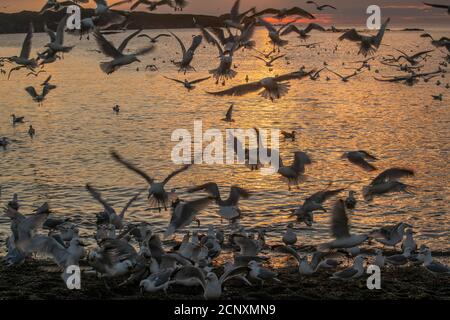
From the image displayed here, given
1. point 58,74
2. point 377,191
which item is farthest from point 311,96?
point 377,191

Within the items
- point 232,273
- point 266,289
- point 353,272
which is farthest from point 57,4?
point 353,272

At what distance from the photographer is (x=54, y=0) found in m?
20.4

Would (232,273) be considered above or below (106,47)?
below

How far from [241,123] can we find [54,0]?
1976 centimetres

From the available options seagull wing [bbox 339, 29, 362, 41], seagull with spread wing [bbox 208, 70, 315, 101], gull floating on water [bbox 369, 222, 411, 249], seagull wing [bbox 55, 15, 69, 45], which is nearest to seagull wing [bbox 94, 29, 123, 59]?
seagull wing [bbox 55, 15, 69, 45]

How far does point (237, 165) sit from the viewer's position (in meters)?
26.8

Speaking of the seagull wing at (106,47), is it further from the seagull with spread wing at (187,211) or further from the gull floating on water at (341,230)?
the gull floating on water at (341,230)

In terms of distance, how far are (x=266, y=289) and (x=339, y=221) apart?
6.51 feet

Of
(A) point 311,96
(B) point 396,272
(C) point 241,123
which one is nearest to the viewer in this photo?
(B) point 396,272

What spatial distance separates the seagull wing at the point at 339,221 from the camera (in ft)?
42.9

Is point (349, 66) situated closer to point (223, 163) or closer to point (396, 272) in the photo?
point (223, 163)

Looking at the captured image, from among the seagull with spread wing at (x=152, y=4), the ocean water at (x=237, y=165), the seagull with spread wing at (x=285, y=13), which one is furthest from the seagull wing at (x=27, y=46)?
the seagull with spread wing at (x=285, y=13)

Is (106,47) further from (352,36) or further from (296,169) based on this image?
(352,36)

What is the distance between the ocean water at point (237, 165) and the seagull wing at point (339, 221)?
344cm
